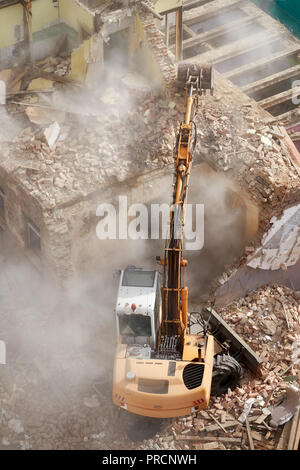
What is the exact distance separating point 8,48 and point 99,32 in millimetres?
3018

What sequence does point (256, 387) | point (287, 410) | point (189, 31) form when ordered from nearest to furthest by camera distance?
point (287, 410) < point (256, 387) < point (189, 31)

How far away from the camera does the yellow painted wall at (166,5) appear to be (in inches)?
904

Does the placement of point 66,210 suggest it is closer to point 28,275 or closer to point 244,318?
Result: point 28,275

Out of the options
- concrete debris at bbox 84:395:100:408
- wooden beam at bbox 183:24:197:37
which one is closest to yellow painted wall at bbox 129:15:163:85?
wooden beam at bbox 183:24:197:37

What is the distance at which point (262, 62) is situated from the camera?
26.8 meters

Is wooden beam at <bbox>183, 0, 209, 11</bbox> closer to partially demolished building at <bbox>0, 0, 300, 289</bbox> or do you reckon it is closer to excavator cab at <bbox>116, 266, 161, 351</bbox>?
partially demolished building at <bbox>0, 0, 300, 289</bbox>

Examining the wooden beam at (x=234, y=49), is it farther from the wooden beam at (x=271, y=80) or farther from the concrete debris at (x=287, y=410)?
the concrete debris at (x=287, y=410)

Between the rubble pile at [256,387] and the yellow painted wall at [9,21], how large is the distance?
32.5ft

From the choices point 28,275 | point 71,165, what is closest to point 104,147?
point 71,165

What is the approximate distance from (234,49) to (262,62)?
4.06 ft

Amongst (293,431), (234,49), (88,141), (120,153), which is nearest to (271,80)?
(234,49)

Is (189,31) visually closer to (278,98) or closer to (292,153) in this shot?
(278,98)

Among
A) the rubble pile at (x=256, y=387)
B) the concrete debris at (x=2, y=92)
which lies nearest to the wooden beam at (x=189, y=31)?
the concrete debris at (x=2, y=92)

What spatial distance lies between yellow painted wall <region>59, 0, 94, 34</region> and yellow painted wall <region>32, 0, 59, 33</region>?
23 centimetres
